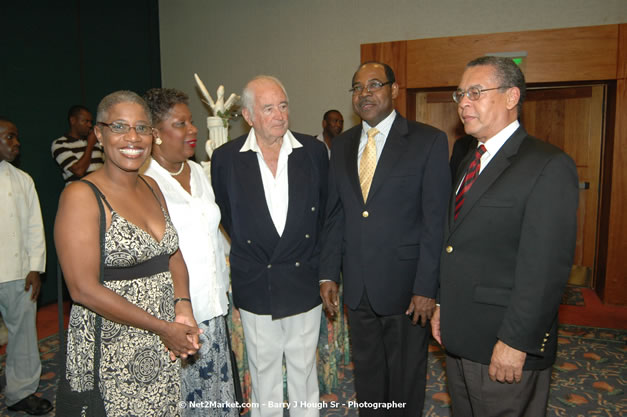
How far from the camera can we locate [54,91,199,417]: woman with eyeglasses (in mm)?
1495

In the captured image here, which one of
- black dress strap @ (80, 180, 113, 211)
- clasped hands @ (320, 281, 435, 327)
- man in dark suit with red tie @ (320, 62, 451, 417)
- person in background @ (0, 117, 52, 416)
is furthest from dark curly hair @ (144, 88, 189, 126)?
person in background @ (0, 117, 52, 416)

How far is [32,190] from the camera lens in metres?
3.11

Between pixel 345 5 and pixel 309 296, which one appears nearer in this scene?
pixel 309 296

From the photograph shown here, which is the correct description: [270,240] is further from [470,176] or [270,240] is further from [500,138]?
[500,138]

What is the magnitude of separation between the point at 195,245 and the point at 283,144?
717mm

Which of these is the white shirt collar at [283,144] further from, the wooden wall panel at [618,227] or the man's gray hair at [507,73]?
the wooden wall panel at [618,227]

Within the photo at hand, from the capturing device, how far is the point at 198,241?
7.11ft

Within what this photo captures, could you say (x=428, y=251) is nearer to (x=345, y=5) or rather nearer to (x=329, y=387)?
(x=329, y=387)

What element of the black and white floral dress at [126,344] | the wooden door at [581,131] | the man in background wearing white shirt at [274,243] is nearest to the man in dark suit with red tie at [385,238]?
the man in background wearing white shirt at [274,243]

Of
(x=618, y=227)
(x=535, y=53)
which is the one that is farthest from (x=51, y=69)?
(x=618, y=227)

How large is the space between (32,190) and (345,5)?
15.0 feet

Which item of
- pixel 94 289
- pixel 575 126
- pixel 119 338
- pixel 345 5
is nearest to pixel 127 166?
pixel 94 289

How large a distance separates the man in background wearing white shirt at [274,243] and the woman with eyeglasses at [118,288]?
60 cm

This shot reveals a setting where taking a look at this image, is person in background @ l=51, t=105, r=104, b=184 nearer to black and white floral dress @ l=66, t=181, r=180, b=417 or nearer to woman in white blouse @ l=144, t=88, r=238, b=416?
→ woman in white blouse @ l=144, t=88, r=238, b=416
